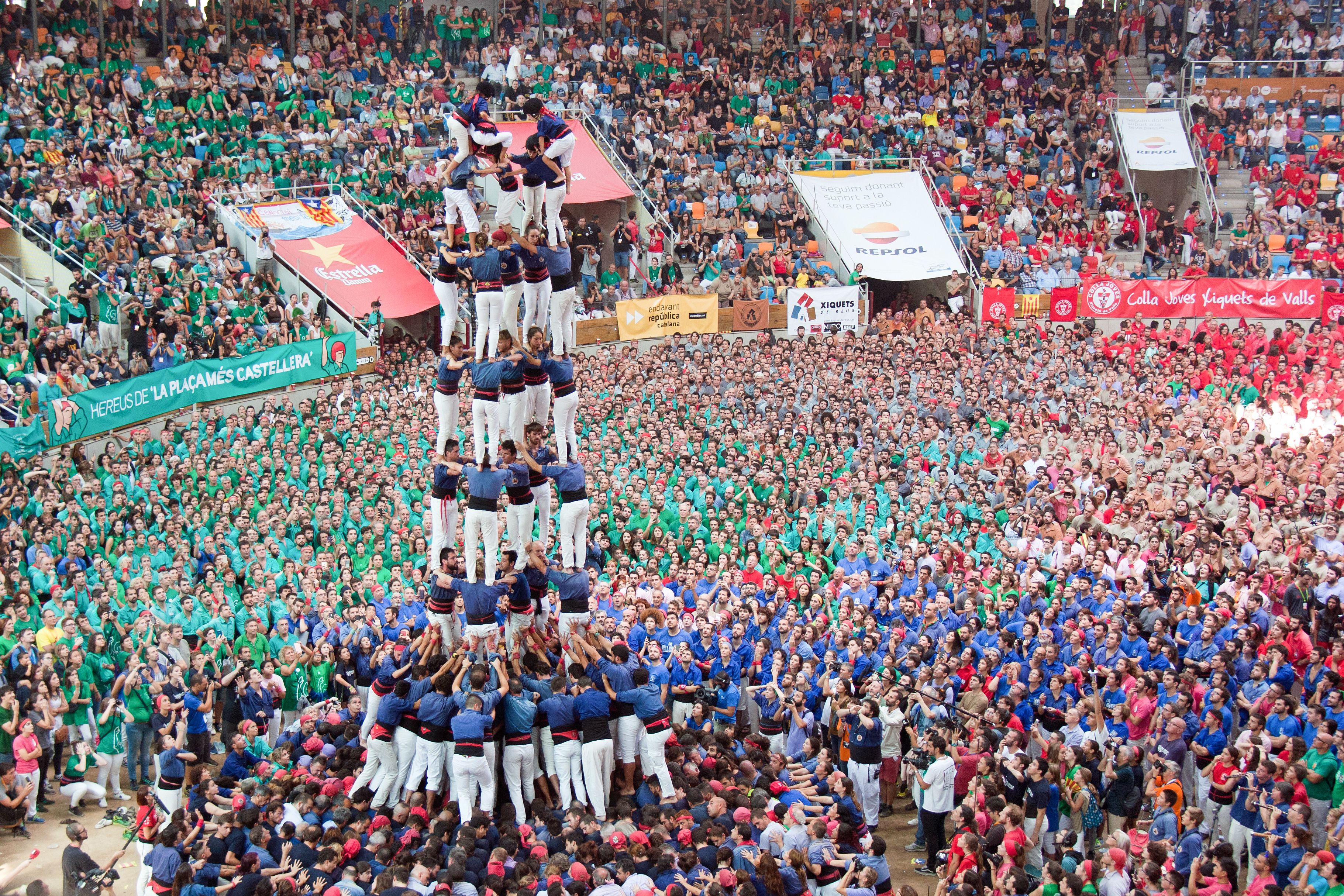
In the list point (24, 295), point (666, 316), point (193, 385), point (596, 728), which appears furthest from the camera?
point (666, 316)

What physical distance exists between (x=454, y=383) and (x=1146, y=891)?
26.4 ft

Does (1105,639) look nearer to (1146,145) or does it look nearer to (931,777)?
(931,777)

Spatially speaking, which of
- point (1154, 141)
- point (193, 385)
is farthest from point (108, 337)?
point (1154, 141)

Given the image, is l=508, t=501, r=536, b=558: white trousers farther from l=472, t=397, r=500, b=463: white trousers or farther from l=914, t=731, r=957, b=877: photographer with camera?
l=914, t=731, r=957, b=877: photographer with camera

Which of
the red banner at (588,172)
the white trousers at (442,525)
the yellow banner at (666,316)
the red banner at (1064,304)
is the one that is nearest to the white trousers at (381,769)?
the white trousers at (442,525)

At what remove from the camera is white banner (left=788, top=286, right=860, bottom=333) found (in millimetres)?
30234

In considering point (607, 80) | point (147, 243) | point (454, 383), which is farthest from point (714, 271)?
point (454, 383)

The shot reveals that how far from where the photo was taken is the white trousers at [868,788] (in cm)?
1425

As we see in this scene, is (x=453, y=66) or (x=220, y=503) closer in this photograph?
(x=220, y=503)

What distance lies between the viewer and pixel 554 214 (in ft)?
47.4

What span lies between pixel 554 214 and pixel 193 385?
11.3 metres

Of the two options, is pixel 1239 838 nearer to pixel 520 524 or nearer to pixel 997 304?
pixel 520 524

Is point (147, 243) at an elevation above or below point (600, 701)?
above

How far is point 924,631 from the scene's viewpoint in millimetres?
16172
